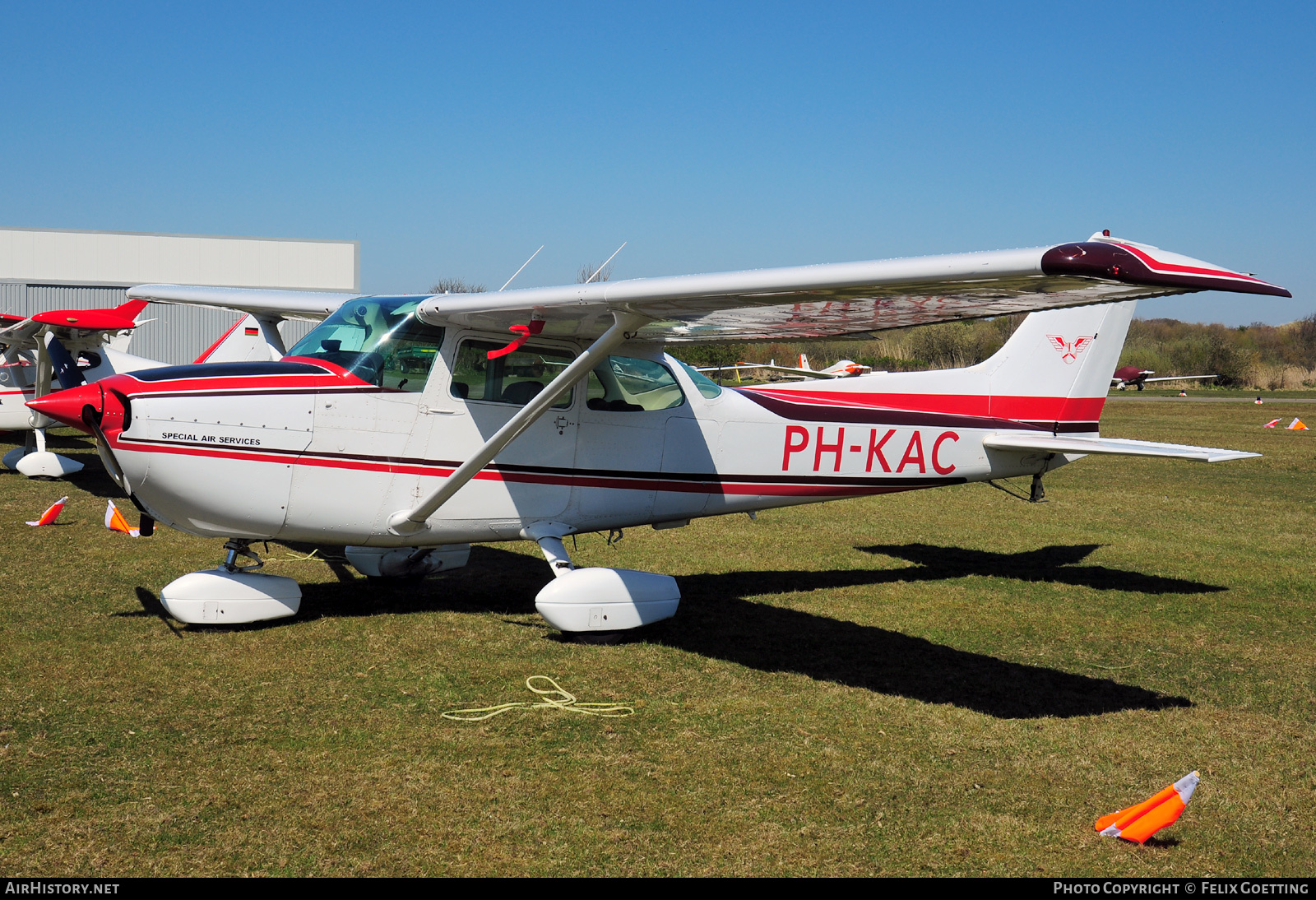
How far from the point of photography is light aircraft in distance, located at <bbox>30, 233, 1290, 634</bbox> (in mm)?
5258

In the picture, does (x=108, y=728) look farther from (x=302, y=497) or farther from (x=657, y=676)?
(x=657, y=676)

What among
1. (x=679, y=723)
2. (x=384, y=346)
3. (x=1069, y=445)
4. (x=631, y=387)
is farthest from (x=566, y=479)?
(x=1069, y=445)

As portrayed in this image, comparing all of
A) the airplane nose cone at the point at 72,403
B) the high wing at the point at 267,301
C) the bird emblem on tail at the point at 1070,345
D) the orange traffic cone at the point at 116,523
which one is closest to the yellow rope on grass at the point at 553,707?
the airplane nose cone at the point at 72,403

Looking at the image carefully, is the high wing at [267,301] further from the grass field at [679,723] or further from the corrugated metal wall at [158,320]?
the corrugated metal wall at [158,320]

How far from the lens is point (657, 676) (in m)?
5.67

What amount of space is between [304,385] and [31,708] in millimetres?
2248

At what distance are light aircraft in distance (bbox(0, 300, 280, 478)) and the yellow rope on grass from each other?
762 cm

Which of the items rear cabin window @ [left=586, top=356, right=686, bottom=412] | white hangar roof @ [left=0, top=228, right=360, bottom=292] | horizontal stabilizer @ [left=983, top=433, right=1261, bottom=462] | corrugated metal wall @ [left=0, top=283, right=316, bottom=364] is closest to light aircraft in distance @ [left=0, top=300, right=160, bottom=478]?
rear cabin window @ [left=586, top=356, right=686, bottom=412]

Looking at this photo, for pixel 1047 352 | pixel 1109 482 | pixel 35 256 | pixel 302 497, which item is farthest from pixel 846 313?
pixel 35 256

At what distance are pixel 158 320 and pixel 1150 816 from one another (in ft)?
107

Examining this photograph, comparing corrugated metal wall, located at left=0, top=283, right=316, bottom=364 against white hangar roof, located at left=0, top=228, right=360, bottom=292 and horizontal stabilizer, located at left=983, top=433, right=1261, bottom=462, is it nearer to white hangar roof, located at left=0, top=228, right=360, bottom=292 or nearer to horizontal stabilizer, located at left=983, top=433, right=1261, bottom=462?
white hangar roof, located at left=0, top=228, right=360, bottom=292

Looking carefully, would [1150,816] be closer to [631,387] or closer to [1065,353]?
[631,387]

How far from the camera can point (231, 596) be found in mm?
6223

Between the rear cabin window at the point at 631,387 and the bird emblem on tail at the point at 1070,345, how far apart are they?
3.88m
